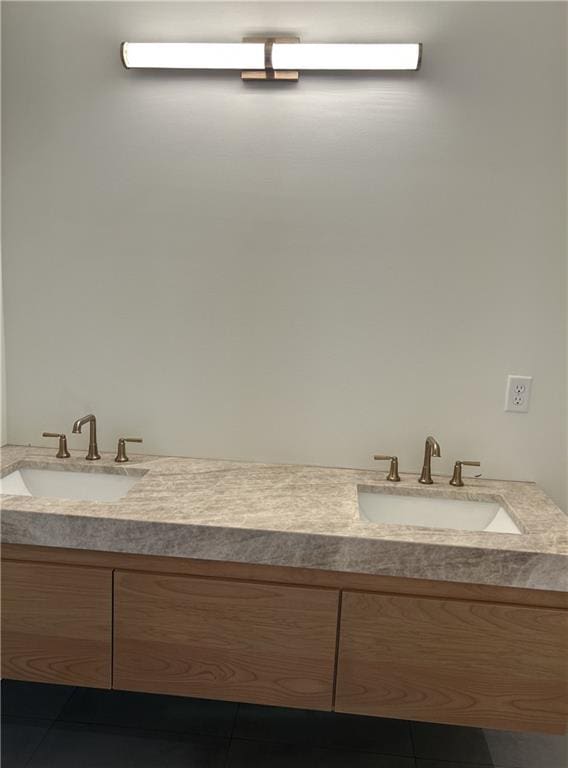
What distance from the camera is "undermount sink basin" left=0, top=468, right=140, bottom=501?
194 cm

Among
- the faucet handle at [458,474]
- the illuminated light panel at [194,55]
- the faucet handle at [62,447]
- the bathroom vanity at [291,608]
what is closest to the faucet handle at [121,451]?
the faucet handle at [62,447]

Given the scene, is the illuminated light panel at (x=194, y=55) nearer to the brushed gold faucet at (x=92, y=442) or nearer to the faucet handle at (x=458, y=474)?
the brushed gold faucet at (x=92, y=442)

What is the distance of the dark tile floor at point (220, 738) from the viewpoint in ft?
5.91

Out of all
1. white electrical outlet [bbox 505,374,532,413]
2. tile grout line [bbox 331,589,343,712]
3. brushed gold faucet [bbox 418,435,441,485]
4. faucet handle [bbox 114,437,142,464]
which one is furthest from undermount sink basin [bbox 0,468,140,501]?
white electrical outlet [bbox 505,374,532,413]

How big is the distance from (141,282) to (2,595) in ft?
3.14

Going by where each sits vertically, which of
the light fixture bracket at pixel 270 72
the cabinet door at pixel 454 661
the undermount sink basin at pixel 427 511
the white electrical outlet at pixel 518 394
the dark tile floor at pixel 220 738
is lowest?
the dark tile floor at pixel 220 738

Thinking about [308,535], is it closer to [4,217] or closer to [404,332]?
[404,332]

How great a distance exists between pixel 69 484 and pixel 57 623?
18.7 inches

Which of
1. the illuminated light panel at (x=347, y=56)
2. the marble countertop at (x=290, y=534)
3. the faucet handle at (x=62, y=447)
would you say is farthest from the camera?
the faucet handle at (x=62, y=447)

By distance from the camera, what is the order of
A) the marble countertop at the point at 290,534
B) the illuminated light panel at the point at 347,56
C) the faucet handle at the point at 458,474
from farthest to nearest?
the faucet handle at the point at 458,474 → the illuminated light panel at the point at 347,56 → the marble countertop at the point at 290,534

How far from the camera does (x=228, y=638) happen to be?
1.54 meters

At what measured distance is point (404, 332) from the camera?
1.92 m

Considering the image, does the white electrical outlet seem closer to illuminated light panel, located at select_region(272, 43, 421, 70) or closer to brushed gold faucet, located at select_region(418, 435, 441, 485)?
brushed gold faucet, located at select_region(418, 435, 441, 485)

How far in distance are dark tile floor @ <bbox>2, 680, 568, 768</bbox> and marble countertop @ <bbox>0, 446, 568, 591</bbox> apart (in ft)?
2.26
